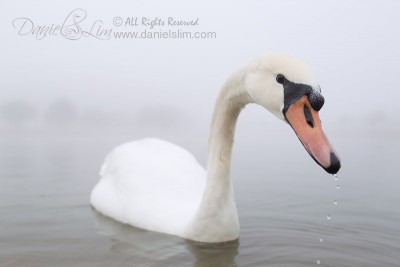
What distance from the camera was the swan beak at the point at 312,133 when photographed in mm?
1954

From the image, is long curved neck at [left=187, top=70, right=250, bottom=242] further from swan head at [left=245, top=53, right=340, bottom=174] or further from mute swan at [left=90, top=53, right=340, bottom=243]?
swan head at [left=245, top=53, right=340, bottom=174]

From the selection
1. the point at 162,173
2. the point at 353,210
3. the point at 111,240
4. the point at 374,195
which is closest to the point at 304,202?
the point at 353,210

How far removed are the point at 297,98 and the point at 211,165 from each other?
2.88 ft

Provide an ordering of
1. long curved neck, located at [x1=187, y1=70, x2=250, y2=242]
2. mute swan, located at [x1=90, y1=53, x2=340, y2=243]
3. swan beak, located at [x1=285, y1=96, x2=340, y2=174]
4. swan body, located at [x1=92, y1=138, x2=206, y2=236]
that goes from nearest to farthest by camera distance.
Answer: swan beak, located at [x1=285, y1=96, x2=340, y2=174] < mute swan, located at [x1=90, y1=53, x2=340, y2=243] < long curved neck, located at [x1=187, y1=70, x2=250, y2=242] < swan body, located at [x1=92, y1=138, x2=206, y2=236]

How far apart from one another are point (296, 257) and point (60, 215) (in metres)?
1.66

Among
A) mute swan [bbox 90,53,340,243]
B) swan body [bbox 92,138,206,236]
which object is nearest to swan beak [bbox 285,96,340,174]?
mute swan [bbox 90,53,340,243]

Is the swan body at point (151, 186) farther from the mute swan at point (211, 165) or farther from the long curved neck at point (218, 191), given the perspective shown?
the long curved neck at point (218, 191)

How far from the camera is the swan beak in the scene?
195 cm

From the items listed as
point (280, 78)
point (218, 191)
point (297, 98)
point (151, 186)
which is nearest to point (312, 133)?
point (297, 98)

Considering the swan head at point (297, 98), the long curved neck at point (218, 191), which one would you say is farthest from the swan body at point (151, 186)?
the swan head at point (297, 98)

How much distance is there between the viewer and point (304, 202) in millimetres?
4012

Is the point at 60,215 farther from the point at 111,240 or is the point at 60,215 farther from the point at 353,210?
the point at 353,210

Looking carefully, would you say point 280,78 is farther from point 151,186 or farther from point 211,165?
point 151,186

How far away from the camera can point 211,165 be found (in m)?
2.86
